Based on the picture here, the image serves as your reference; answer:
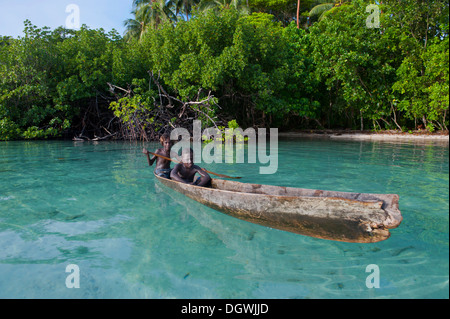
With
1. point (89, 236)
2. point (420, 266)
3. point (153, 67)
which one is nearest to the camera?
point (420, 266)

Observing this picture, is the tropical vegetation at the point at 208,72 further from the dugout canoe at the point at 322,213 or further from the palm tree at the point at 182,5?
the palm tree at the point at 182,5

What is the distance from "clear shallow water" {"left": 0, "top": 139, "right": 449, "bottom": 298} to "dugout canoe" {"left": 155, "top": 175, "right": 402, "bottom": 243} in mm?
173

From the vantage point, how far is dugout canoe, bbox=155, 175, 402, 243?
3.28 meters

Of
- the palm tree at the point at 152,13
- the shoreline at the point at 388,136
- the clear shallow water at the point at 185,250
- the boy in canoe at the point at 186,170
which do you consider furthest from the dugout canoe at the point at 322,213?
the palm tree at the point at 152,13

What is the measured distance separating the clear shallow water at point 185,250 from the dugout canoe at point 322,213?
0.17m

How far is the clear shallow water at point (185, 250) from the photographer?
2910 mm

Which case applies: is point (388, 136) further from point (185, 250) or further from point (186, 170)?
point (185, 250)

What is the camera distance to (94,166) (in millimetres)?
9164

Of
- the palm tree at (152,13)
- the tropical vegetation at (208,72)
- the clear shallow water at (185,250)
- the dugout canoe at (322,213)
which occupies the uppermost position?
the palm tree at (152,13)

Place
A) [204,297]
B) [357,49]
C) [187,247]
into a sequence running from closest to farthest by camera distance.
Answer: [204,297] < [187,247] < [357,49]
